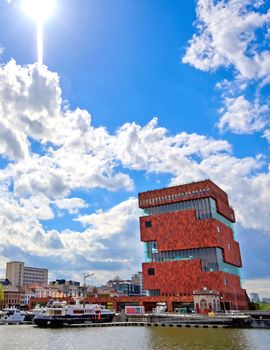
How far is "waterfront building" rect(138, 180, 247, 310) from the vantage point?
125000mm

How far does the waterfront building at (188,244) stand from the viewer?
410 feet

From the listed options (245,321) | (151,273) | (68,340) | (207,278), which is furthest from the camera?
(151,273)

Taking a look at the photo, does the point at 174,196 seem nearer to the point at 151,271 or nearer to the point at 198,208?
the point at 198,208

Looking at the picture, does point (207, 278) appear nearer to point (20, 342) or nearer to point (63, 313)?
point (63, 313)

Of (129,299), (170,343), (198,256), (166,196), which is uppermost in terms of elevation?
(166,196)

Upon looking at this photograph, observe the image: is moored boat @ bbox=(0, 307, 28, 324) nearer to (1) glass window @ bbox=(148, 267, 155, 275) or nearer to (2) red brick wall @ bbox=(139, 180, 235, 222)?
(1) glass window @ bbox=(148, 267, 155, 275)

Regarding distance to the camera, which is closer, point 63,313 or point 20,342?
point 20,342

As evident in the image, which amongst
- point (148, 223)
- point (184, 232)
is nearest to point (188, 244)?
point (184, 232)

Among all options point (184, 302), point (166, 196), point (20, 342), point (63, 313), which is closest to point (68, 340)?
point (20, 342)

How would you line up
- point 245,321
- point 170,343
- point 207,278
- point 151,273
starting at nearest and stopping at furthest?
1. point 170,343
2. point 245,321
3. point 207,278
4. point 151,273

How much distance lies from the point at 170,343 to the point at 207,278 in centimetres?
7060

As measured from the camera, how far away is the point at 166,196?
140 m

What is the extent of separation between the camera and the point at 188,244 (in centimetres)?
12925

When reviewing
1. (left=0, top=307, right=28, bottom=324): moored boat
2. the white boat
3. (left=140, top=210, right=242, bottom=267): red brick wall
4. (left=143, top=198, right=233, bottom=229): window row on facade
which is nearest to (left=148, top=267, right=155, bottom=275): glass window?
(left=140, top=210, right=242, bottom=267): red brick wall
